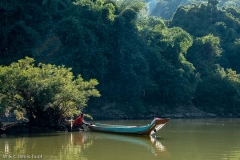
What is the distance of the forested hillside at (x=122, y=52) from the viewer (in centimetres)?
3719

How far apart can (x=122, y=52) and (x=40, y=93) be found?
19.2m

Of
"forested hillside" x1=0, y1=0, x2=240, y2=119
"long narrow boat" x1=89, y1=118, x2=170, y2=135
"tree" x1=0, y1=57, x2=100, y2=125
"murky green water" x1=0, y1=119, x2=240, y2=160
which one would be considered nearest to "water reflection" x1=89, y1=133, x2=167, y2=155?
"murky green water" x1=0, y1=119, x2=240, y2=160

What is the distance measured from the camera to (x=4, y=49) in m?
37.6

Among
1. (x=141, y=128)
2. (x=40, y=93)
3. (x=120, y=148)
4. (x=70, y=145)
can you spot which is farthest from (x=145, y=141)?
(x=40, y=93)

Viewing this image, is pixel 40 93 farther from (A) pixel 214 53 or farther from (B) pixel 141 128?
(A) pixel 214 53

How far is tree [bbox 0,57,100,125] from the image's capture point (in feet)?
67.8

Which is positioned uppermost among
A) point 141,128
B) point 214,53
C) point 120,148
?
point 214,53

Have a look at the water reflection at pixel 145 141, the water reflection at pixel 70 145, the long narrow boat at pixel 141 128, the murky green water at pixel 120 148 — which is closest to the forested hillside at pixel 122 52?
the long narrow boat at pixel 141 128

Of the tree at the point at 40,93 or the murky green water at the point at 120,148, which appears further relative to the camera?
the tree at the point at 40,93

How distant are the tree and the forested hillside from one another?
13.8 metres

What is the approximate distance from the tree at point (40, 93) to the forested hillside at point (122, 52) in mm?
13792

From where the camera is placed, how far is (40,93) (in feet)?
69.2

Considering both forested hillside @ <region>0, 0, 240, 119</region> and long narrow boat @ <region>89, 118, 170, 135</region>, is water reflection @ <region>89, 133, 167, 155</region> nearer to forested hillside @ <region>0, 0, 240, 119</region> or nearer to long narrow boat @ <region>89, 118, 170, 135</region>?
long narrow boat @ <region>89, 118, 170, 135</region>

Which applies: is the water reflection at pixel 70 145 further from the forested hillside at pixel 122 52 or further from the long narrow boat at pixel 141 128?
the forested hillside at pixel 122 52
